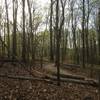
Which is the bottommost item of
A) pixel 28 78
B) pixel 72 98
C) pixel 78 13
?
pixel 72 98

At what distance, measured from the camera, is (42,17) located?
3769cm

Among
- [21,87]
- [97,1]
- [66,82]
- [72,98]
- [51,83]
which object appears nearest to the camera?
Result: [72,98]

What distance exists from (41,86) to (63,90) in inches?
41.8

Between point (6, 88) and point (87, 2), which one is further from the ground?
point (87, 2)

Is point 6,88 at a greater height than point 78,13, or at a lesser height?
lesser

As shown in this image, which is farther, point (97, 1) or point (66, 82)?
point (97, 1)

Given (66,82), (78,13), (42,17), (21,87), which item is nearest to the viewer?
(21,87)

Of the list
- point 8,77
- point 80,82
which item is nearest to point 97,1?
point 80,82

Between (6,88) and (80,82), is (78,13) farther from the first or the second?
(6,88)

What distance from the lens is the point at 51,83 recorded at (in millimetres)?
9938

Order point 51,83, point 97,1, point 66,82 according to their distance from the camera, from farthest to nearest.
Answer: point 97,1 → point 66,82 → point 51,83

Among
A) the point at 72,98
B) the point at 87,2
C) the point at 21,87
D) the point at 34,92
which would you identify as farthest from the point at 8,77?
the point at 87,2

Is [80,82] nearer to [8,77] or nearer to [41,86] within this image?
[41,86]

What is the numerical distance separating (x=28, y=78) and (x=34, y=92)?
2064 millimetres
